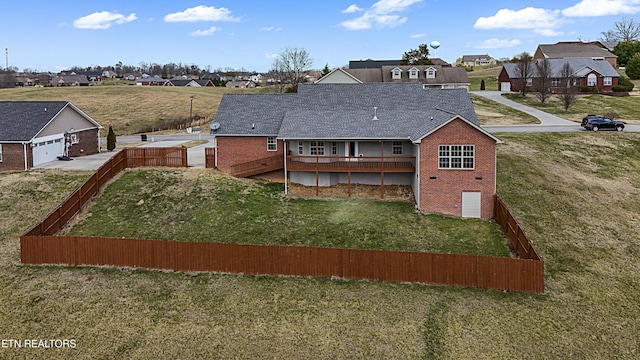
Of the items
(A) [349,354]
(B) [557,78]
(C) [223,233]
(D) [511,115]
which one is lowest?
(A) [349,354]

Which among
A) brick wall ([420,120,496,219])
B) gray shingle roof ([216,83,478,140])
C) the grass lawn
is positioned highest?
gray shingle roof ([216,83,478,140])

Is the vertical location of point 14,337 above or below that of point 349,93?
below

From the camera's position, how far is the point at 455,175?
93.7 ft

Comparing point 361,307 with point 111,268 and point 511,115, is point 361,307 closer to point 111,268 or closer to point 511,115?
point 111,268

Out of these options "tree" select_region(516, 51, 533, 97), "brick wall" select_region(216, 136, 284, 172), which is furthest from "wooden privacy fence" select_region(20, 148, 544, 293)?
"tree" select_region(516, 51, 533, 97)

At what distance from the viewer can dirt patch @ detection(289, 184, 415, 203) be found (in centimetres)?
3161

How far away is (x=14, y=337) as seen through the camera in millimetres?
16406

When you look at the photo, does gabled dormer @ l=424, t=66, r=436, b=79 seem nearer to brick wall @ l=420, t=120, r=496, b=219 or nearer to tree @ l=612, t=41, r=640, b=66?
brick wall @ l=420, t=120, r=496, b=219

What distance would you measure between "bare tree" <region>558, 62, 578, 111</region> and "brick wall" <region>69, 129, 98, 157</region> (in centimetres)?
5902

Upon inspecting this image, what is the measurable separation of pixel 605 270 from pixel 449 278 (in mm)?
8440

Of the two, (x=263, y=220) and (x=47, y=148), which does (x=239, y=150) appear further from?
(x=47, y=148)

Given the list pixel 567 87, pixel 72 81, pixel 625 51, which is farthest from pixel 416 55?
pixel 72 81

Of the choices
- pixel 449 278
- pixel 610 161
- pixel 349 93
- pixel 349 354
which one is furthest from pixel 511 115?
pixel 349 354

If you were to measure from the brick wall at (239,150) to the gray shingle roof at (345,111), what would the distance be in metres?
0.57
